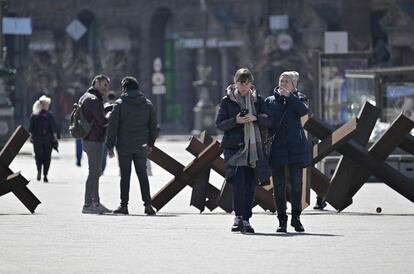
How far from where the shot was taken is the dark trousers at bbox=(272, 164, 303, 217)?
59.9 ft

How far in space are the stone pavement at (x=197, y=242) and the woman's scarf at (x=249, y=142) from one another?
0.73 m

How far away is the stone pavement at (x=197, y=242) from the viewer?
47.0ft

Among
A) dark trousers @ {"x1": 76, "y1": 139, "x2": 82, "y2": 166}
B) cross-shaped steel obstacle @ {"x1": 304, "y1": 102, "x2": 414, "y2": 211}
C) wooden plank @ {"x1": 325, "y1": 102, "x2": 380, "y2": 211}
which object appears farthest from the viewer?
dark trousers @ {"x1": 76, "y1": 139, "x2": 82, "y2": 166}

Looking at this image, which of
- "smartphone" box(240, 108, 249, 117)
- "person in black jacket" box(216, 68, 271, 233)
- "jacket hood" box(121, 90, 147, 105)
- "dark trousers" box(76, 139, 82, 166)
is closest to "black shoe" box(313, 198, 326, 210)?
"jacket hood" box(121, 90, 147, 105)

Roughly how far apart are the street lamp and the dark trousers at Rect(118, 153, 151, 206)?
49256 mm

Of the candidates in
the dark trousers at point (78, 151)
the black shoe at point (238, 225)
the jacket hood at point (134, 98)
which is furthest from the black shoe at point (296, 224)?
the dark trousers at point (78, 151)

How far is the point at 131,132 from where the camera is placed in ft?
70.9

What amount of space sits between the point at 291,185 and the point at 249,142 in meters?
0.72

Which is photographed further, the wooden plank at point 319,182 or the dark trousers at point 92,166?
the dark trousers at point 92,166

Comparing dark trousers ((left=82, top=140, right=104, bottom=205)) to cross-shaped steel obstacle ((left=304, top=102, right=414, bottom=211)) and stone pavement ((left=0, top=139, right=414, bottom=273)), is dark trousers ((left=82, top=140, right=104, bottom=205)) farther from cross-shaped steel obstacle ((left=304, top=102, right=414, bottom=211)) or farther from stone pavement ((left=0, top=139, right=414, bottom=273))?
cross-shaped steel obstacle ((left=304, top=102, right=414, bottom=211))

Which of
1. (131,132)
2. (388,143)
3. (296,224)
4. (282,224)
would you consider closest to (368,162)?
(388,143)

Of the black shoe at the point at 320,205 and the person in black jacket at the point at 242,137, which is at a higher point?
the person in black jacket at the point at 242,137

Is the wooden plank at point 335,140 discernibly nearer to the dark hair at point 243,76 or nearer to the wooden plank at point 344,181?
the wooden plank at point 344,181

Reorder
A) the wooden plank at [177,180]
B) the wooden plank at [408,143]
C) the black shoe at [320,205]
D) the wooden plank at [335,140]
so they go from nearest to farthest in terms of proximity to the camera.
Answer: the wooden plank at [335,140], the wooden plank at [408,143], the wooden plank at [177,180], the black shoe at [320,205]
